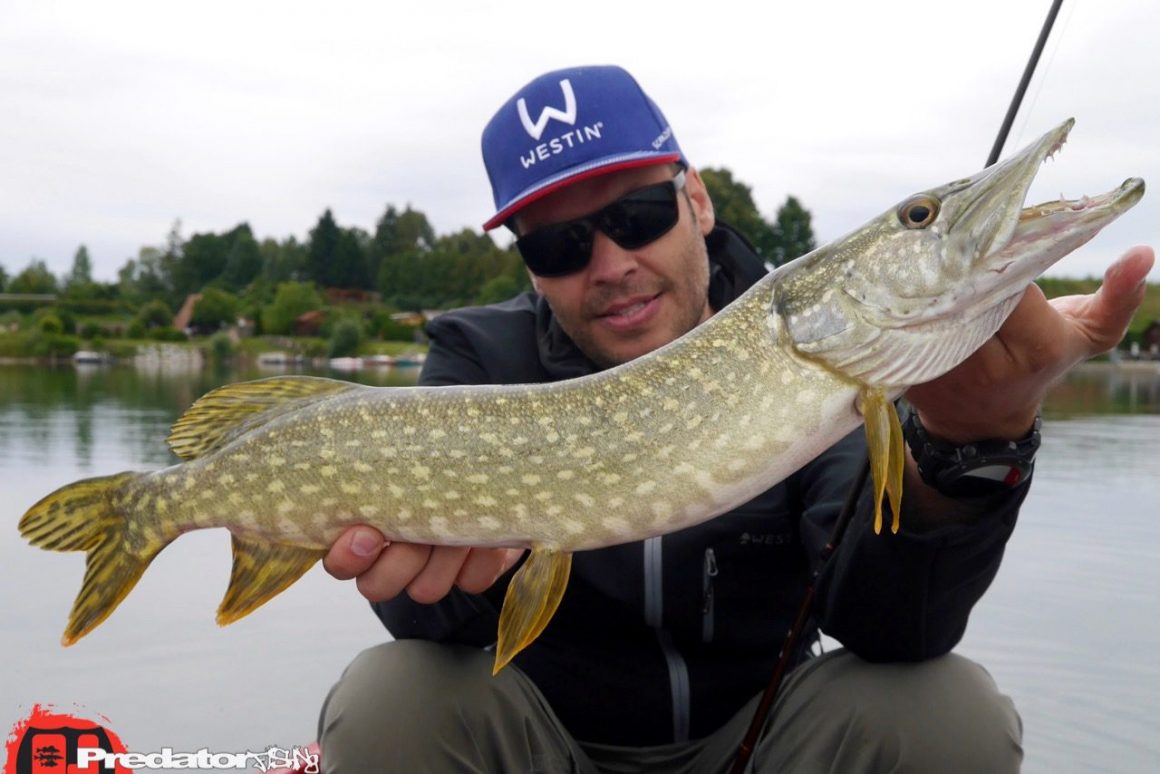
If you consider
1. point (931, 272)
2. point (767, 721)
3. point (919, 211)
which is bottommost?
point (767, 721)

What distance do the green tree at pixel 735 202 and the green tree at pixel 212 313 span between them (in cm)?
3355

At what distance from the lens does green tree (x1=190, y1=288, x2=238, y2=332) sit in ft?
193

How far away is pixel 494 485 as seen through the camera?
204cm

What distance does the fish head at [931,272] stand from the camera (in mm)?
1648

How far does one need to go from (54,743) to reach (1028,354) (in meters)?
3.03

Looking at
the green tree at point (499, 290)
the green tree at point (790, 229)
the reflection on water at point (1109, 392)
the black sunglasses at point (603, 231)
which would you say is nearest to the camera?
the black sunglasses at point (603, 231)

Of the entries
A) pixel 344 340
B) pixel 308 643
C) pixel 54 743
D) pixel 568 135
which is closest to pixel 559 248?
pixel 568 135

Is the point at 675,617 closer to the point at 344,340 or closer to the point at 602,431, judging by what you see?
the point at 602,431

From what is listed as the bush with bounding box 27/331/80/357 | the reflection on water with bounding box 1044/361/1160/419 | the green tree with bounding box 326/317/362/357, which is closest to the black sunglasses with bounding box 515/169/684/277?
the reflection on water with bounding box 1044/361/1160/419

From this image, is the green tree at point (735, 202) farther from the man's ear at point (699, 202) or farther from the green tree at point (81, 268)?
the green tree at point (81, 268)

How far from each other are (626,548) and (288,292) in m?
54.6

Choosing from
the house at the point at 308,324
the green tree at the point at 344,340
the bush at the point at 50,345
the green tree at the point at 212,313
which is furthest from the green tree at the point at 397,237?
the bush at the point at 50,345

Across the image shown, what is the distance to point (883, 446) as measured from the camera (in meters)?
1.76

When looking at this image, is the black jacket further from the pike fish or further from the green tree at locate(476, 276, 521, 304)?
the green tree at locate(476, 276, 521, 304)
